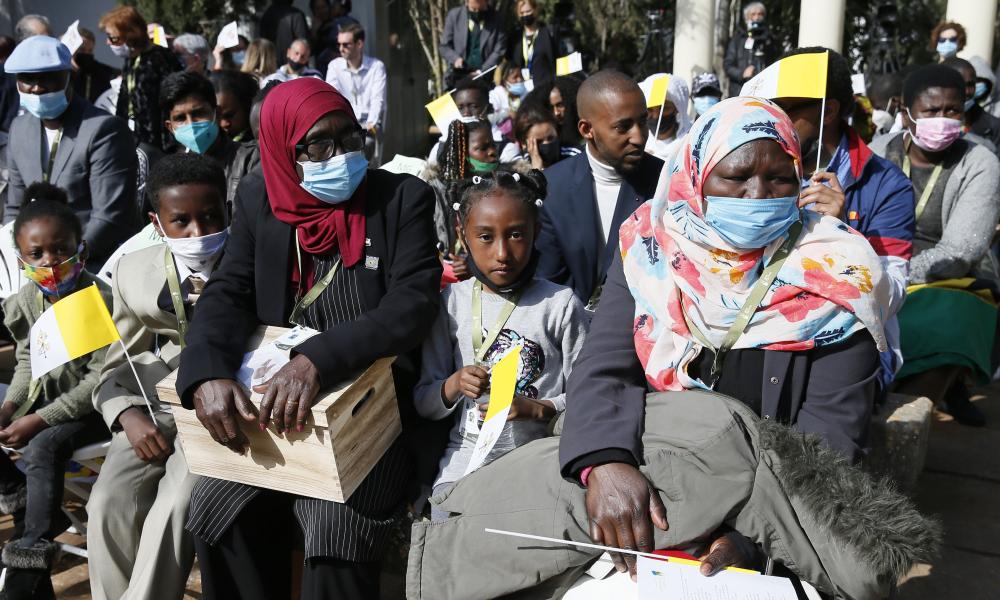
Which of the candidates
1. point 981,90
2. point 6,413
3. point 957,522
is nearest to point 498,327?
point 6,413

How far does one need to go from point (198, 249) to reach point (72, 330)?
54cm

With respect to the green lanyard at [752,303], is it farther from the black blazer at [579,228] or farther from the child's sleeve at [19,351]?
the child's sleeve at [19,351]

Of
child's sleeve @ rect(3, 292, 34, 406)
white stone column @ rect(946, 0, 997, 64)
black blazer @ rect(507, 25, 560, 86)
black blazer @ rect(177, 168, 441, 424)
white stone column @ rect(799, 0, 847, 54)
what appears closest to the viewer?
black blazer @ rect(177, 168, 441, 424)

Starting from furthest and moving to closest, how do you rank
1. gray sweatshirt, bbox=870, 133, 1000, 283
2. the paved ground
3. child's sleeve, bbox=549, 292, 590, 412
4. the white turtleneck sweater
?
1. gray sweatshirt, bbox=870, 133, 1000, 283
2. the white turtleneck sweater
3. the paved ground
4. child's sleeve, bbox=549, 292, 590, 412

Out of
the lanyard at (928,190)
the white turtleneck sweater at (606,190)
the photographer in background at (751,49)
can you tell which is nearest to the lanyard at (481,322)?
the white turtleneck sweater at (606,190)

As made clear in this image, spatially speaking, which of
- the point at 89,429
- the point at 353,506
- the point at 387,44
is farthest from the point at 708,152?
the point at 387,44

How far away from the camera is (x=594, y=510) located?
206 centimetres

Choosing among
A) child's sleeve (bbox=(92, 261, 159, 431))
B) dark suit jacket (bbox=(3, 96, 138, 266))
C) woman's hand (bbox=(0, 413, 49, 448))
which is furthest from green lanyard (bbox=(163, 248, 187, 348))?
dark suit jacket (bbox=(3, 96, 138, 266))

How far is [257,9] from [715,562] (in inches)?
558

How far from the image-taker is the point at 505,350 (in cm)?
292

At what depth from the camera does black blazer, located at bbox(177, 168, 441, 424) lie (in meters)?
2.74

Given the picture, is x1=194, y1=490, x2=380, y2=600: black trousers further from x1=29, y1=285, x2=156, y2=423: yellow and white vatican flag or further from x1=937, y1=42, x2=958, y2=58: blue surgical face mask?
x1=937, y1=42, x2=958, y2=58: blue surgical face mask

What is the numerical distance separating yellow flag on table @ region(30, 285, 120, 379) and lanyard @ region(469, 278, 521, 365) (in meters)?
1.30

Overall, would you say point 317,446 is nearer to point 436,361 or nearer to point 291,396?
point 291,396
